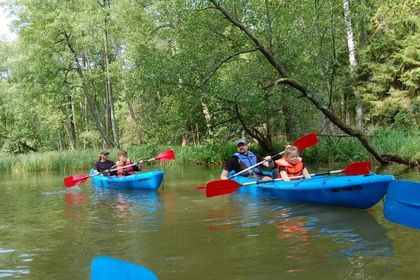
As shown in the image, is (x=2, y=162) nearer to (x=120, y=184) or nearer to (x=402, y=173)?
(x=120, y=184)

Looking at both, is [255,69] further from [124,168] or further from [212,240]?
[212,240]

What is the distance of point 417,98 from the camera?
16125 millimetres

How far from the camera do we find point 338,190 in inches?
273

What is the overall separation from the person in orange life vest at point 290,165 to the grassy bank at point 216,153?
15.9 feet

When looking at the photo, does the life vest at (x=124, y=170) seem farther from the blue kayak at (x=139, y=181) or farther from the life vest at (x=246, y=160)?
the life vest at (x=246, y=160)

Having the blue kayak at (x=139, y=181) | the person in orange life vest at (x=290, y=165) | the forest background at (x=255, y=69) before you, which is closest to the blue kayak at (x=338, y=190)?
the person in orange life vest at (x=290, y=165)

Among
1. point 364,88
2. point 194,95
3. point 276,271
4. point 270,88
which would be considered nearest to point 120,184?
point 194,95

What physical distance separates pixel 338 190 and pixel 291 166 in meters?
1.32

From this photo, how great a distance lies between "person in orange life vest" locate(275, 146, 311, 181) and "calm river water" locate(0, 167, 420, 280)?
53 cm

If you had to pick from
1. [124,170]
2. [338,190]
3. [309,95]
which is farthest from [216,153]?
[338,190]

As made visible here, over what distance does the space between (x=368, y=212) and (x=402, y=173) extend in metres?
4.41

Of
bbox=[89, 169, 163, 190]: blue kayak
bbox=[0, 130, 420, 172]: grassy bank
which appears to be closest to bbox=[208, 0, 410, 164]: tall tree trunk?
bbox=[0, 130, 420, 172]: grassy bank

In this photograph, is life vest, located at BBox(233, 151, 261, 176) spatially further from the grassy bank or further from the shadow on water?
the grassy bank

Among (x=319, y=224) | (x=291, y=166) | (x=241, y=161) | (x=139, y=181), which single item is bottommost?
(x=319, y=224)
